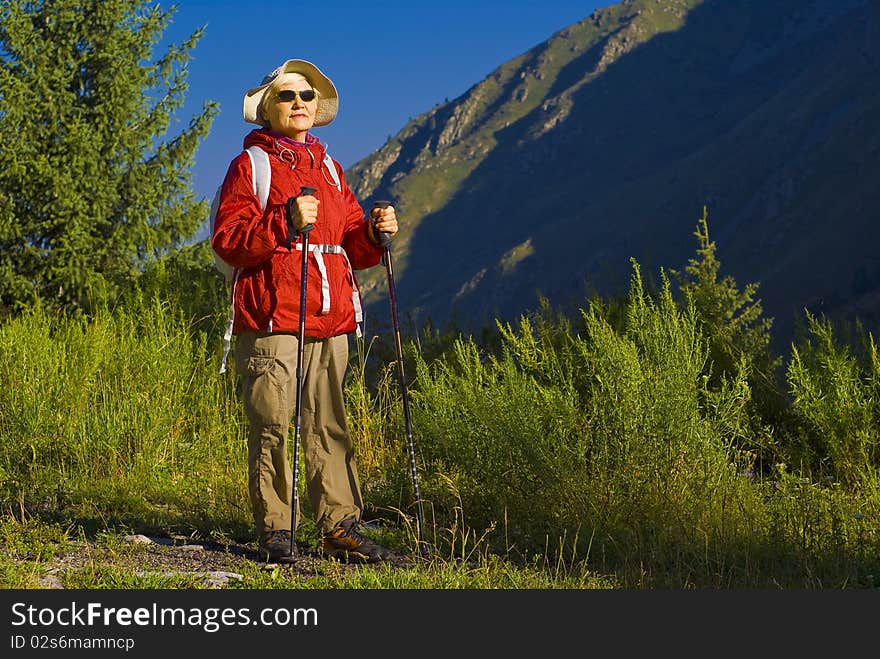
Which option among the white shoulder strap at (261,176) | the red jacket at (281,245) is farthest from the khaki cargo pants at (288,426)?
the white shoulder strap at (261,176)

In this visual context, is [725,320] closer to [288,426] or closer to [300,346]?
[288,426]

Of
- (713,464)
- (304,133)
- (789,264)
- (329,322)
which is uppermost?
(789,264)

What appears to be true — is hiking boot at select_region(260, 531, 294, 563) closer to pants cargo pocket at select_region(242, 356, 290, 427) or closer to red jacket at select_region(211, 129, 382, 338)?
pants cargo pocket at select_region(242, 356, 290, 427)

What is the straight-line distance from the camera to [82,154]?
46.3 ft

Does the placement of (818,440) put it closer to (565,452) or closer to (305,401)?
(565,452)

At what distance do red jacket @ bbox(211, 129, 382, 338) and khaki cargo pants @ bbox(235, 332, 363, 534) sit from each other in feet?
0.38

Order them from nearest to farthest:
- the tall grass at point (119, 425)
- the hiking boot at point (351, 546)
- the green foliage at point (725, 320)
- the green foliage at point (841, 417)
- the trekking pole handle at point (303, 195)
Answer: the trekking pole handle at point (303, 195) → the hiking boot at point (351, 546) → the tall grass at point (119, 425) → the green foliage at point (841, 417) → the green foliage at point (725, 320)

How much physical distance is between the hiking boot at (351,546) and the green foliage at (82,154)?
8.39m

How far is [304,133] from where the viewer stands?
17.2 feet

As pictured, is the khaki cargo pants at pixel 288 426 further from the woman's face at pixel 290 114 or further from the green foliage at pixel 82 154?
the green foliage at pixel 82 154

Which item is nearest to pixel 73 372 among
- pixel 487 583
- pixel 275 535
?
pixel 275 535

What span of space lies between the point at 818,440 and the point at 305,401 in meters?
4.37

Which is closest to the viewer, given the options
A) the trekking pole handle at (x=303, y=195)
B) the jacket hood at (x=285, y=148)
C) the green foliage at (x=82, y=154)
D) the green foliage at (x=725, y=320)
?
the trekking pole handle at (x=303, y=195)

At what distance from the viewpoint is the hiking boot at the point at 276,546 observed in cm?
482
